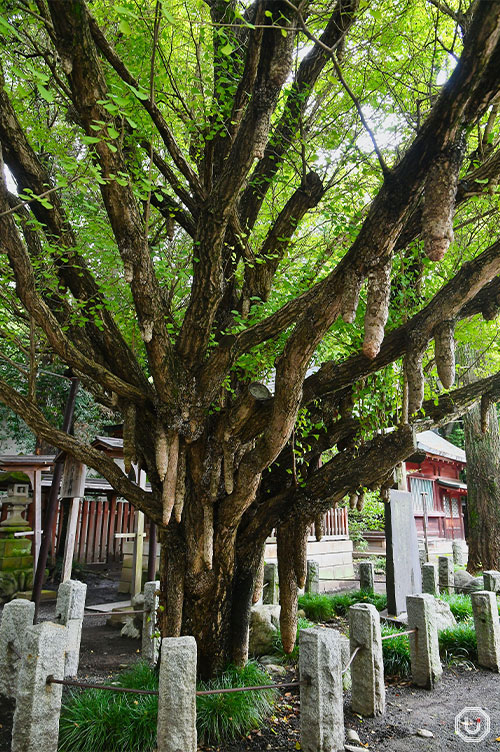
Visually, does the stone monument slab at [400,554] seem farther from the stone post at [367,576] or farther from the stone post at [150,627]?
the stone post at [150,627]

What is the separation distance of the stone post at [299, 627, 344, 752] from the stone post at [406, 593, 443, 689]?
233 centimetres

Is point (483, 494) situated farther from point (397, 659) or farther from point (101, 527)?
point (101, 527)

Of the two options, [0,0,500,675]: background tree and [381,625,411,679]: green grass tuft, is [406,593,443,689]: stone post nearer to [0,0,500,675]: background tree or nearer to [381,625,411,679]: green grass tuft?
[381,625,411,679]: green grass tuft

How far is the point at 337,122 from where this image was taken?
6562mm

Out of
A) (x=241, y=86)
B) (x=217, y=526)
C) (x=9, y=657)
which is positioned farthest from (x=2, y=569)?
(x=241, y=86)

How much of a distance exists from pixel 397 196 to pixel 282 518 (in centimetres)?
382

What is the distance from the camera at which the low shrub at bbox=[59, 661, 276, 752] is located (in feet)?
13.3

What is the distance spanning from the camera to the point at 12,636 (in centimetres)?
511

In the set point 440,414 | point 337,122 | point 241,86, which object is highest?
point 337,122

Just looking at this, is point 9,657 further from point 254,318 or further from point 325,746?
point 254,318

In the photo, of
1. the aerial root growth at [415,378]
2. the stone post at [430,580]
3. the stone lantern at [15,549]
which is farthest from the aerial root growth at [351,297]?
the stone lantern at [15,549]

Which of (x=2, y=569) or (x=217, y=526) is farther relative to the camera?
(x=2, y=569)

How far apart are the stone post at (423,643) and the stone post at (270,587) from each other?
3.43 meters

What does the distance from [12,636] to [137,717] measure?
1.80 metres
